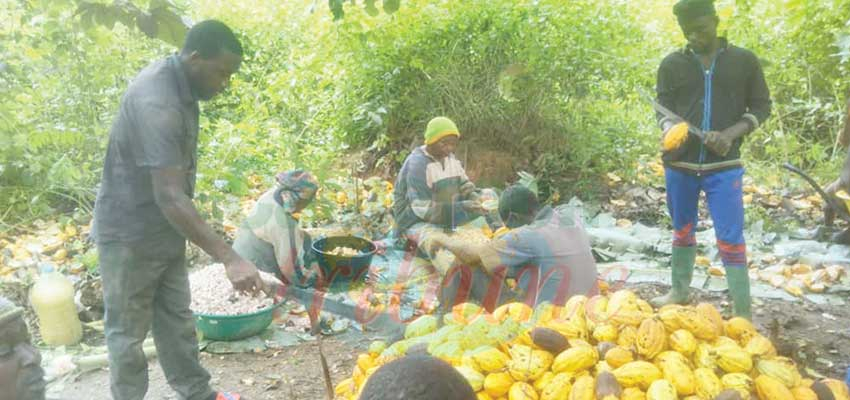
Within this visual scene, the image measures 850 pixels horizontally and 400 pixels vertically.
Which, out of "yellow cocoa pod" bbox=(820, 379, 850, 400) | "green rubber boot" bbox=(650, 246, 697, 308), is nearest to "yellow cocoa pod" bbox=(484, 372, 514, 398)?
"yellow cocoa pod" bbox=(820, 379, 850, 400)

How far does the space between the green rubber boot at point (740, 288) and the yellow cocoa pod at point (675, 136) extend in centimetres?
84

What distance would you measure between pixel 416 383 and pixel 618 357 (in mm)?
1003

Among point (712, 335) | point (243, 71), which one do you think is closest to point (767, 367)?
point (712, 335)

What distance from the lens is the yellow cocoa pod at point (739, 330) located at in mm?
2393

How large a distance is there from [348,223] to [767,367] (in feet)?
15.5

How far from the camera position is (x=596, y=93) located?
742cm

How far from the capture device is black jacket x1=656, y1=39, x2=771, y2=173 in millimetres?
3967

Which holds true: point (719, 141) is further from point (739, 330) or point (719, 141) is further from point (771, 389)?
point (771, 389)

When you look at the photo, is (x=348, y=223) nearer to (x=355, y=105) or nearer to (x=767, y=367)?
(x=355, y=105)

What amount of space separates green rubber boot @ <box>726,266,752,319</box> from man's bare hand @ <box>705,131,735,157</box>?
735 millimetres

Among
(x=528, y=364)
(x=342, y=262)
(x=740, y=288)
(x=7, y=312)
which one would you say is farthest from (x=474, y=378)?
(x=342, y=262)

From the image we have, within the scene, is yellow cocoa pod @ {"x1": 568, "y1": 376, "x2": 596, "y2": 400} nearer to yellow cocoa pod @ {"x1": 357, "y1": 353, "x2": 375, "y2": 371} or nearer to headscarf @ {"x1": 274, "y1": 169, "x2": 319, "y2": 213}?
yellow cocoa pod @ {"x1": 357, "y1": 353, "x2": 375, "y2": 371}

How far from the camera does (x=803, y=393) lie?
2.11m

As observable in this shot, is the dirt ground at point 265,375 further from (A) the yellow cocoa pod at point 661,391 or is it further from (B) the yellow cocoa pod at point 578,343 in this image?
(A) the yellow cocoa pod at point 661,391
